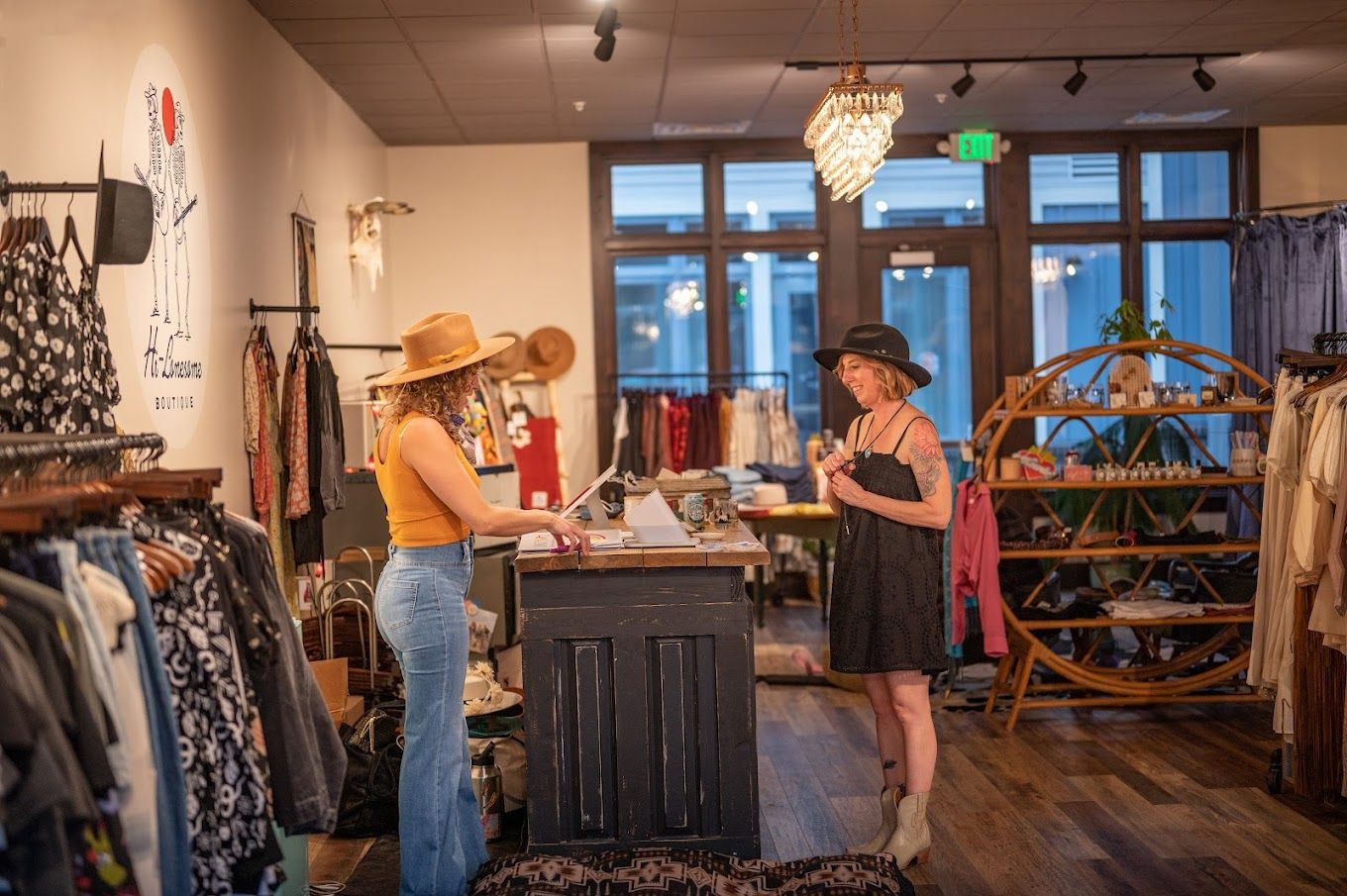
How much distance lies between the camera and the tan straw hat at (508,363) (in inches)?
369

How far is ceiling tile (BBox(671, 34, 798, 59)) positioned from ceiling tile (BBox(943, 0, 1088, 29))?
1.42 ft

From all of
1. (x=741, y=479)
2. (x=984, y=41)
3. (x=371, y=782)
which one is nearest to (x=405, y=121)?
(x=741, y=479)

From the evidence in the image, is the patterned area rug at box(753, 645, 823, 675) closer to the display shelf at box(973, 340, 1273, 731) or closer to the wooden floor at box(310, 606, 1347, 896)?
the wooden floor at box(310, 606, 1347, 896)

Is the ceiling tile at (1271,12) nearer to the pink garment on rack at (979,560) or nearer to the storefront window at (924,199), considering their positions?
the pink garment on rack at (979,560)

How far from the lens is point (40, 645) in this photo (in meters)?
1.96

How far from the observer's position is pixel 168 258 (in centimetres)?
462

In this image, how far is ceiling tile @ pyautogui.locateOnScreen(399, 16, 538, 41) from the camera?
6.24m

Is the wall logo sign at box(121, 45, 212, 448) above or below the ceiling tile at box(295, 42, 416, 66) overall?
below

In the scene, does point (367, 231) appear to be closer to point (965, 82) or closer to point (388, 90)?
point (388, 90)

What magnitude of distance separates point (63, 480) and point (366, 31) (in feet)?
14.3

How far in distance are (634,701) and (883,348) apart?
131 centimetres

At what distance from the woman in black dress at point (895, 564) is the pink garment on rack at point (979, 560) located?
1.43 metres

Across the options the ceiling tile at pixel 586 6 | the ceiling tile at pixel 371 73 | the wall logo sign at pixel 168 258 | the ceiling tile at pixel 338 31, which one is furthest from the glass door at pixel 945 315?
the wall logo sign at pixel 168 258

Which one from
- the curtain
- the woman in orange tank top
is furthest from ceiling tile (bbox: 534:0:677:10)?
the curtain
